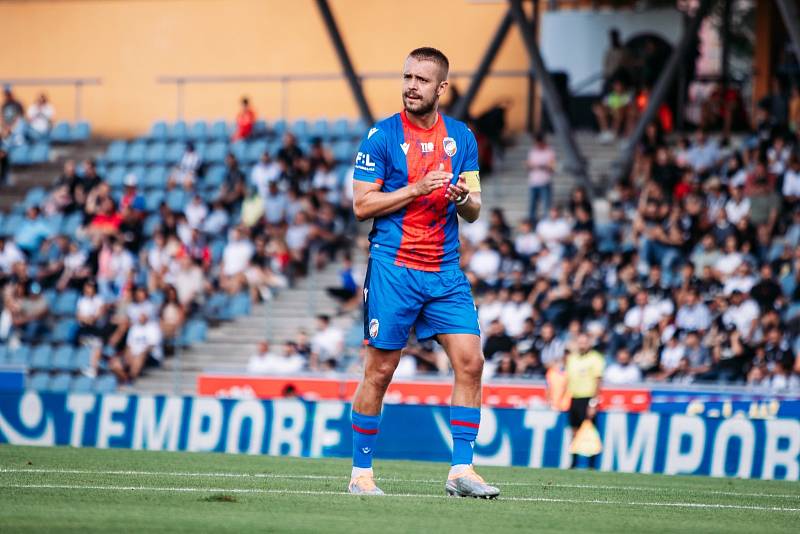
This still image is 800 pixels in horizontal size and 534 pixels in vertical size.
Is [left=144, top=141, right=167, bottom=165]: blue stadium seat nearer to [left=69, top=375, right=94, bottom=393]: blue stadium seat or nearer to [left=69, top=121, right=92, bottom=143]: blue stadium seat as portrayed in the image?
[left=69, top=121, right=92, bottom=143]: blue stadium seat

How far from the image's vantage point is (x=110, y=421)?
1678 centimetres

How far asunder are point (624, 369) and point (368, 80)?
13305mm

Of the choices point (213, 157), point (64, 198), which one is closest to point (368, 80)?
point (213, 157)

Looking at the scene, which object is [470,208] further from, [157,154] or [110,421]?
[157,154]

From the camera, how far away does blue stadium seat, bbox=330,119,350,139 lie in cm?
2778

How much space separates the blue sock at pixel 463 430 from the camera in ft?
26.5

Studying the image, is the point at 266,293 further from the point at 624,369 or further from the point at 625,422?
the point at 625,422

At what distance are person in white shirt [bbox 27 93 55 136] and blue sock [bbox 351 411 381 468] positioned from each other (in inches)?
953

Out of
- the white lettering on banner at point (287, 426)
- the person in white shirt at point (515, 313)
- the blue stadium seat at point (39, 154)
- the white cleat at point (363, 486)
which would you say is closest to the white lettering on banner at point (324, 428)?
the white lettering on banner at point (287, 426)

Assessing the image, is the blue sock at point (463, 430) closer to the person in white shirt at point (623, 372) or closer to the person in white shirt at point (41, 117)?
the person in white shirt at point (623, 372)

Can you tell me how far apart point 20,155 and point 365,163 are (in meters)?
24.0

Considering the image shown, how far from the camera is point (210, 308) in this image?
24.8 meters

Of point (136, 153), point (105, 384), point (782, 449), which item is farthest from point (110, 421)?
point (136, 153)

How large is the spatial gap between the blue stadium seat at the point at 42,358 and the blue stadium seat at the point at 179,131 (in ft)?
22.3
